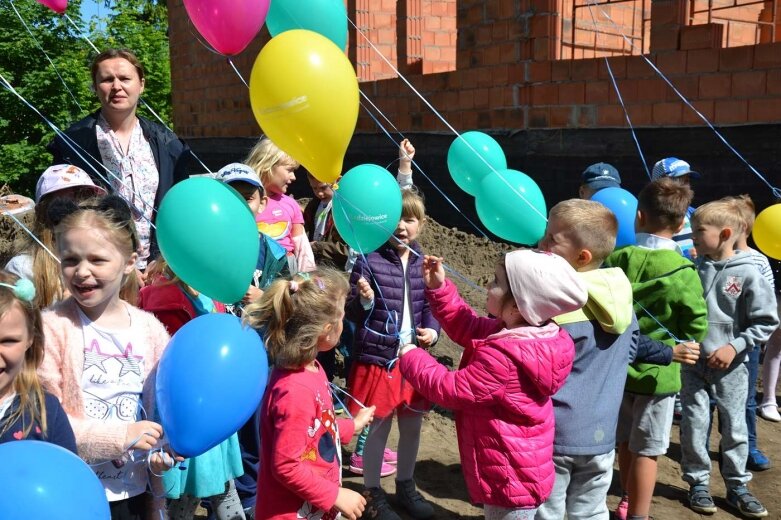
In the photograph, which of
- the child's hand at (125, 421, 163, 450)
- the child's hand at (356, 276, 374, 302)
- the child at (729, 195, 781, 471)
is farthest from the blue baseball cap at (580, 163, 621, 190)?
the child's hand at (125, 421, 163, 450)

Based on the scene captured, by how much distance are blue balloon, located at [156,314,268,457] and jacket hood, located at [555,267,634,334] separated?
1.30m

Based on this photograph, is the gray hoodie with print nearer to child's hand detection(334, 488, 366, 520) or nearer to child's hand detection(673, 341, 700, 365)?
child's hand detection(673, 341, 700, 365)

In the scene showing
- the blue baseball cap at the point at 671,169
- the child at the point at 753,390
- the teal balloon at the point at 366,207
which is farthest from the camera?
the blue baseball cap at the point at 671,169

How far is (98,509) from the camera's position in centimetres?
175

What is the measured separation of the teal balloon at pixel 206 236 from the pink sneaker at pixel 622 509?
2282 mm

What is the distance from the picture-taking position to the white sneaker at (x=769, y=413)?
530cm

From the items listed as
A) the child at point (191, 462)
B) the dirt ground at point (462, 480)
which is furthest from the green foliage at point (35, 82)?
the child at point (191, 462)

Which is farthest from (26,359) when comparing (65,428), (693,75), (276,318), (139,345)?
(693,75)

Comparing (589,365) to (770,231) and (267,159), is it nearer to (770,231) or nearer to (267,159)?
→ (770,231)

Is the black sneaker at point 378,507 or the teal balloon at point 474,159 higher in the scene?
the teal balloon at point 474,159

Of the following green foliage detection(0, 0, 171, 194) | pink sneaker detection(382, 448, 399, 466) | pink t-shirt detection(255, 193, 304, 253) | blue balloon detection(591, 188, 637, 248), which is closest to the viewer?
blue balloon detection(591, 188, 637, 248)

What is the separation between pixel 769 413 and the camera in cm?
532

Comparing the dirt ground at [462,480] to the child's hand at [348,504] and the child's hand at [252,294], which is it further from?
the child's hand at [348,504]

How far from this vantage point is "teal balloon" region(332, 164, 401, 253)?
3346 mm
